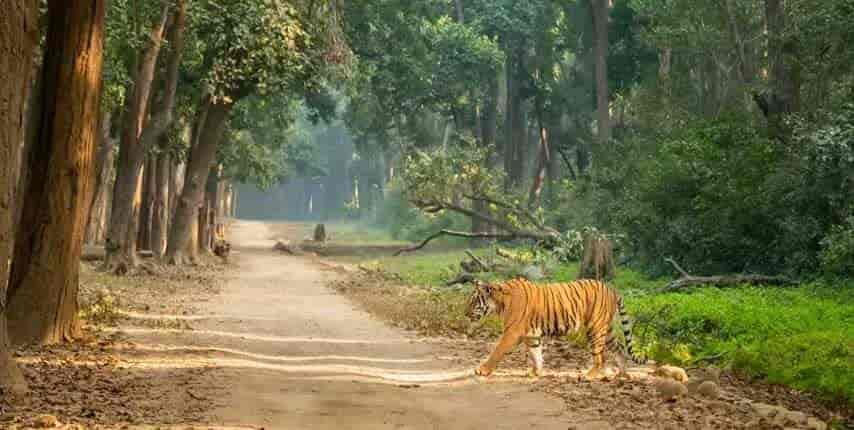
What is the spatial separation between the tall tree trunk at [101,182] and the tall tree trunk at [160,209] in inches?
66.3

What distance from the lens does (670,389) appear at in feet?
43.4

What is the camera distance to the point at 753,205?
28.1 metres

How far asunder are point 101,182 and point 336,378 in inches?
1137

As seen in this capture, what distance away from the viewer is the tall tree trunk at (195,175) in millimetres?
39250

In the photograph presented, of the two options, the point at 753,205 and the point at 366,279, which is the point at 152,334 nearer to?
the point at 753,205

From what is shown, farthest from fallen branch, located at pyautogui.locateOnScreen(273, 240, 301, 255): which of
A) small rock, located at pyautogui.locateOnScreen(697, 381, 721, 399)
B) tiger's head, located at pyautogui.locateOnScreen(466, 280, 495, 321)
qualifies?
small rock, located at pyautogui.locateOnScreen(697, 381, 721, 399)

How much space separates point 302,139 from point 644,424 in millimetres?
104508

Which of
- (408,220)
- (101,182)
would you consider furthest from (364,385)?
(408,220)

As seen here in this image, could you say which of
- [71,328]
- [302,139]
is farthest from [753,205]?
[302,139]

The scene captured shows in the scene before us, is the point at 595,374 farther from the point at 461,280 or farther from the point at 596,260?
the point at 461,280

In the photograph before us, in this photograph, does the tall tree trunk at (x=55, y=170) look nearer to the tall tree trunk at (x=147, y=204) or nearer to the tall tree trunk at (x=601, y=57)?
the tall tree trunk at (x=147, y=204)

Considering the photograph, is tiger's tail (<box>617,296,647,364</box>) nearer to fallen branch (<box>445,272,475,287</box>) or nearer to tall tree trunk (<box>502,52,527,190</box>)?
fallen branch (<box>445,272,475,287</box>)

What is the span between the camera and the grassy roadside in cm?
1595

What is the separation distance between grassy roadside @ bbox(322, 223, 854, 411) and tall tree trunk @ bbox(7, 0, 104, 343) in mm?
6888
